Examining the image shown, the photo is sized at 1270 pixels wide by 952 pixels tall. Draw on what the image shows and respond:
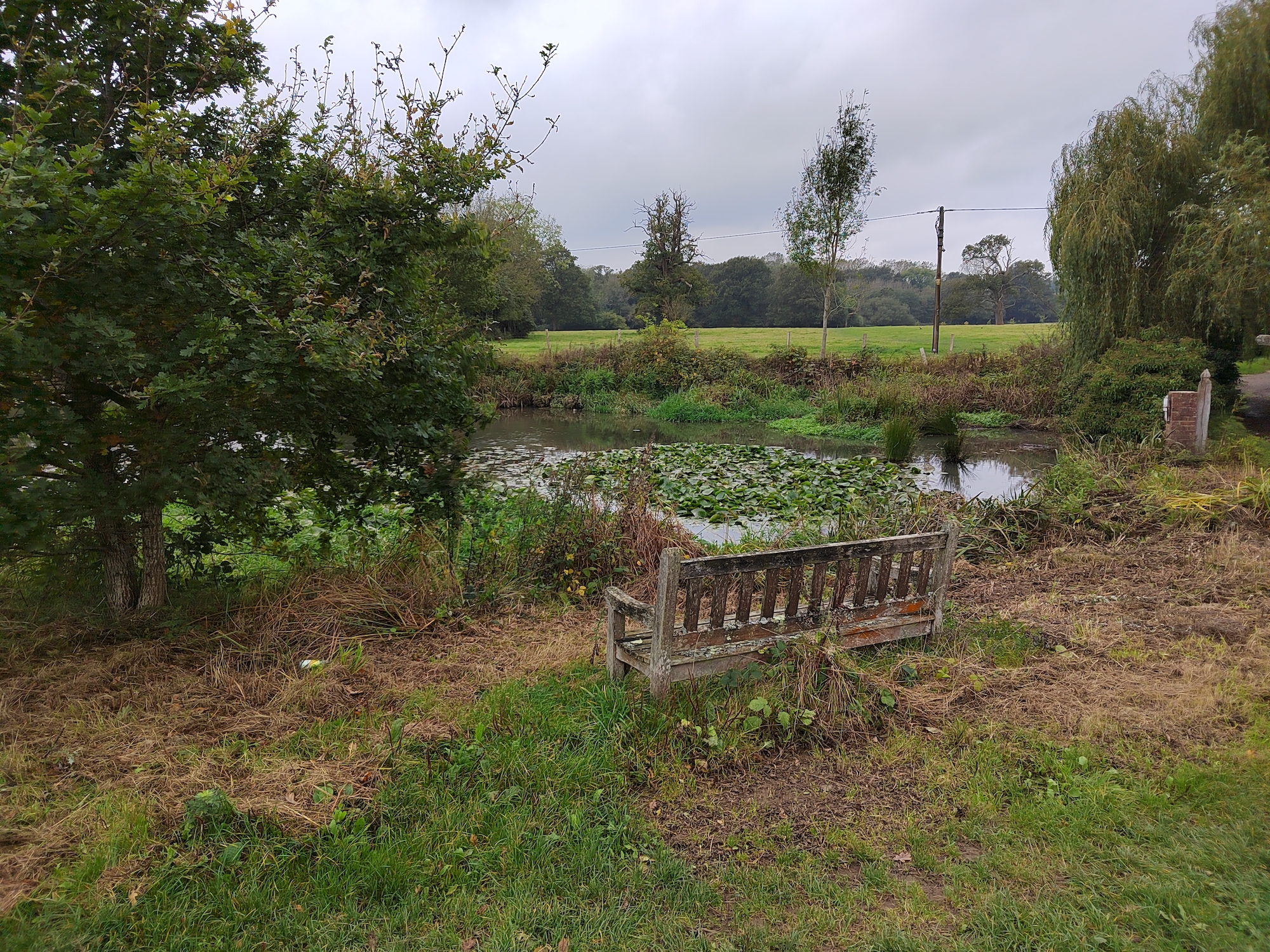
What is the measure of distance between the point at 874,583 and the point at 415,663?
3.15 meters

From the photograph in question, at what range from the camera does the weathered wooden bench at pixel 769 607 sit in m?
3.91

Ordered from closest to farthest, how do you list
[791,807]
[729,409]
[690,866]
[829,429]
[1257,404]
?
1. [690,866]
2. [791,807]
3. [1257,404]
4. [829,429]
5. [729,409]

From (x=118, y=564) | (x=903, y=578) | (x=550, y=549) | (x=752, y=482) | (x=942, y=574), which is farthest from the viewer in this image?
(x=752, y=482)

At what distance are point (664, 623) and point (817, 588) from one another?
3.59ft

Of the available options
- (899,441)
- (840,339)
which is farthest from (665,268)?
(899,441)

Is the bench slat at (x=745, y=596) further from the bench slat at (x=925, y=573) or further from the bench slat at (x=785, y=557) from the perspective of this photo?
the bench slat at (x=925, y=573)

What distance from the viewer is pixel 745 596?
4.07m

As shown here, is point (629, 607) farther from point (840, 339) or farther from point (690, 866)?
point (840, 339)

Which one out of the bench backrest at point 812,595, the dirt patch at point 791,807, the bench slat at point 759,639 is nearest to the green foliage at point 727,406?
the bench backrest at point 812,595

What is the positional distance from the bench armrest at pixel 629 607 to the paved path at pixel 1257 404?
50.4ft

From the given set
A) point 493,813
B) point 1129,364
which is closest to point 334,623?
point 493,813

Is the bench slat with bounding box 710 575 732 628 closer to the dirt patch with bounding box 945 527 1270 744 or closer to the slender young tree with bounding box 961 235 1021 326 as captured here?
the dirt patch with bounding box 945 527 1270 744

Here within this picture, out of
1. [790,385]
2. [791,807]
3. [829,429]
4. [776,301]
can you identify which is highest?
[776,301]

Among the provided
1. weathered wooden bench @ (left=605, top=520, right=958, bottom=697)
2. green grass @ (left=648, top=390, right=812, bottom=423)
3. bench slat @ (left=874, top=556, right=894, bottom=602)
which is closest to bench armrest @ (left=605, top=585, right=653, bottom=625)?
weathered wooden bench @ (left=605, top=520, right=958, bottom=697)
